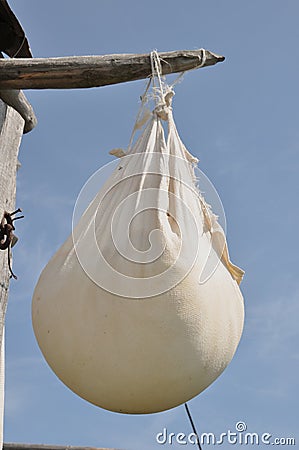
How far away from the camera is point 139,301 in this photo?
5.06 ft

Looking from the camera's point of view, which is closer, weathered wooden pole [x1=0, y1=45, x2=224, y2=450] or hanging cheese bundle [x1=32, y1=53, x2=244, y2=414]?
hanging cheese bundle [x1=32, y1=53, x2=244, y2=414]

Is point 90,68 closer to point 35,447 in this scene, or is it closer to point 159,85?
point 159,85

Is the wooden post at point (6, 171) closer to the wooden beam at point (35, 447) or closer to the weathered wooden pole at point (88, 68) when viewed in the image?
the weathered wooden pole at point (88, 68)

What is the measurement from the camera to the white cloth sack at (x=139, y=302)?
1.53 meters

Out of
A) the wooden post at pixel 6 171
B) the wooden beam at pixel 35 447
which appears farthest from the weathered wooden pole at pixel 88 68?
the wooden beam at pixel 35 447

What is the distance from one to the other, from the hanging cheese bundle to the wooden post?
44 cm

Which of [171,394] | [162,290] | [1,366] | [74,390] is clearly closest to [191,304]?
[162,290]

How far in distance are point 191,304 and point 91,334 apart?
247mm

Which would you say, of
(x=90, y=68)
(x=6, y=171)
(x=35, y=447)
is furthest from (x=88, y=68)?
(x=35, y=447)

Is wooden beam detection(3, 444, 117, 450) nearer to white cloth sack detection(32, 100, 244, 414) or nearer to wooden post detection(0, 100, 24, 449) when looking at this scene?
wooden post detection(0, 100, 24, 449)

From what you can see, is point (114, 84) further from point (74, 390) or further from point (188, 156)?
point (74, 390)

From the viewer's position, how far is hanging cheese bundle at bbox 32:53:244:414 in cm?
153

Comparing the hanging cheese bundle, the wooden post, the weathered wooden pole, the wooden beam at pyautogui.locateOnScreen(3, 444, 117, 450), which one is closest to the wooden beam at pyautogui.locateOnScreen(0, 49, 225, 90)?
the weathered wooden pole

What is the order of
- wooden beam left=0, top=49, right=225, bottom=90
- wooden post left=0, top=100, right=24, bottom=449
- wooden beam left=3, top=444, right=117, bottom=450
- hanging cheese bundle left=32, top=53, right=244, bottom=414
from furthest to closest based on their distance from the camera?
wooden beam left=3, top=444, right=117, bottom=450, wooden post left=0, top=100, right=24, bottom=449, wooden beam left=0, top=49, right=225, bottom=90, hanging cheese bundle left=32, top=53, right=244, bottom=414
